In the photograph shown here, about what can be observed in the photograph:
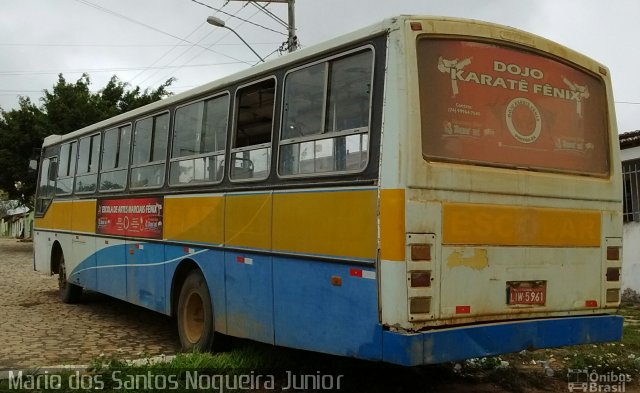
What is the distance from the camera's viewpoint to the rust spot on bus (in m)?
4.15

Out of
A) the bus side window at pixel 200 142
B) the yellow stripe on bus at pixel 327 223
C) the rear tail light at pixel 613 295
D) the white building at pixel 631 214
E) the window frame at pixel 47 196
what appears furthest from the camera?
the white building at pixel 631 214

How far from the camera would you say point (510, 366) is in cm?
602

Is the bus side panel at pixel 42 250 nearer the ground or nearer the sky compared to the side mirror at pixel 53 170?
nearer the ground

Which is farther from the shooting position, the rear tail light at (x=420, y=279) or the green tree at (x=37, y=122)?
the green tree at (x=37, y=122)

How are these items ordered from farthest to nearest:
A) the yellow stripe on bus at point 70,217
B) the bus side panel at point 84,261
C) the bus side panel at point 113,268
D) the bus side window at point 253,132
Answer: the yellow stripe on bus at point 70,217 < the bus side panel at point 84,261 < the bus side panel at point 113,268 < the bus side window at point 253,132

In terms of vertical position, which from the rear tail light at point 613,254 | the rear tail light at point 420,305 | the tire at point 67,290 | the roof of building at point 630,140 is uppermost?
the roof of building at point 630,140

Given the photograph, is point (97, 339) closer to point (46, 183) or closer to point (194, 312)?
point (194, 312)

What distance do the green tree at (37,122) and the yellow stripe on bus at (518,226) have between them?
21.8 metres

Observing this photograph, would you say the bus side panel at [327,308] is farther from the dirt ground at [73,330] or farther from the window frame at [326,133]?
the dirt ground at [73,330]

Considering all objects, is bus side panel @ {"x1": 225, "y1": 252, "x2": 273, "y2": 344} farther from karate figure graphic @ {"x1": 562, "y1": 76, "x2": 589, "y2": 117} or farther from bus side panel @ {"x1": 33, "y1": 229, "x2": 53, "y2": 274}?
bus side panel @ {"x1": 33, "y1": 229, "x2": 53, "y2": 274}

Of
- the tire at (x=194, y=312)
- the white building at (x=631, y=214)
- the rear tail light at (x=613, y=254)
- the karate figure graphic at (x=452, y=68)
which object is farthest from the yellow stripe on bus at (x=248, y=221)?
the white building at (x=631, y=214)

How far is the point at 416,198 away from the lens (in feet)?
13.1

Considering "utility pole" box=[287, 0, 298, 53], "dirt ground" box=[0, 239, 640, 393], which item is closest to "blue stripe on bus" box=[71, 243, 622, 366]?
"dirt ground" box=[0, 239, 640, 393]

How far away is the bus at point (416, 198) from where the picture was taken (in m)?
4.06
